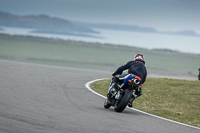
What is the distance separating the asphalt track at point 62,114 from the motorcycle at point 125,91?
0.25 metres

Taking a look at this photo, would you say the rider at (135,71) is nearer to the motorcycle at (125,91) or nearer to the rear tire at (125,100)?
the motorcycle at (125,91)

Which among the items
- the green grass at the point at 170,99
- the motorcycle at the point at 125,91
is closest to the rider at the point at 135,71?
the motorcycle at the point at 125,91

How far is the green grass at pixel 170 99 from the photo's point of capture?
13.4 metres

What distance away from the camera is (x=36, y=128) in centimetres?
831

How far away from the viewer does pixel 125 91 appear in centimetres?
1165

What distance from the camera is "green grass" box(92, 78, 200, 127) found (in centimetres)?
1339

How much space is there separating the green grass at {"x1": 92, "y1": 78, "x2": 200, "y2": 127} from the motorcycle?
1616mm

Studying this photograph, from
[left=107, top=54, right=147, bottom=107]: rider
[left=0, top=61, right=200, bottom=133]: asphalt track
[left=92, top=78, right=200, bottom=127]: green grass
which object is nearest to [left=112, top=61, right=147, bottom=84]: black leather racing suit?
[left=107, top=54, right=147, bottom=107]: rider

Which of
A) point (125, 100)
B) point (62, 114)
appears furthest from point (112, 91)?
point (62, 114)

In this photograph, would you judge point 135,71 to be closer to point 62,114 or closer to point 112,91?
point 112,91

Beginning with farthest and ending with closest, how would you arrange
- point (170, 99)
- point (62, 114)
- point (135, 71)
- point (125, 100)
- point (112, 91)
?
point (170, 99) → point (112, 91) → point (135, 71) → point (125, 100) → point (62, 114)

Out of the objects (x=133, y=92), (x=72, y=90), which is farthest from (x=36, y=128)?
(x=72, y=90)

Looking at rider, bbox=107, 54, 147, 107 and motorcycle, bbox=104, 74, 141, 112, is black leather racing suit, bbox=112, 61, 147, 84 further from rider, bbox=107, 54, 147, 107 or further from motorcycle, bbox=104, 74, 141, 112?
motorcycle, bbox=104, 74, 141, 112

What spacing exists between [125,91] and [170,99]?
474 cm
